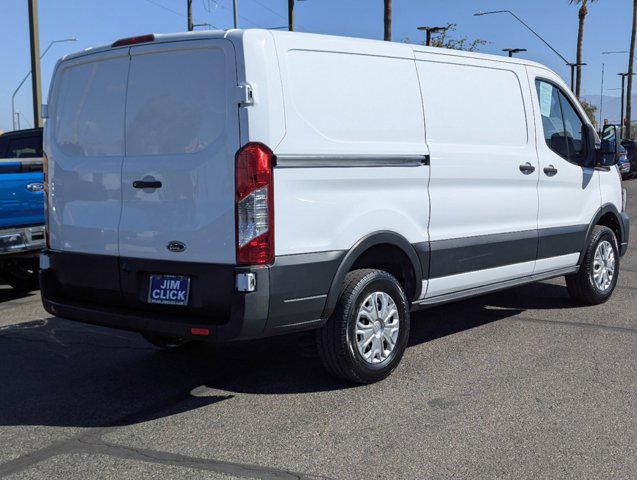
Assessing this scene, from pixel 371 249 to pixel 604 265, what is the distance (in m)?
3.49

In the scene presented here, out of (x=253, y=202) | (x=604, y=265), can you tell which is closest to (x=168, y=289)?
(x=253, y=202)

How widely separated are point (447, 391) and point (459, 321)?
6.85 feet

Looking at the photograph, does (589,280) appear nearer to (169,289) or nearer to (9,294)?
(169,289)

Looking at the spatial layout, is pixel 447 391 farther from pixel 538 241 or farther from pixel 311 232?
pixel 538 241

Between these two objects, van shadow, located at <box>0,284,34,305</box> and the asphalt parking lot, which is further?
van shadow, located at <box>0,284,34,305</box>

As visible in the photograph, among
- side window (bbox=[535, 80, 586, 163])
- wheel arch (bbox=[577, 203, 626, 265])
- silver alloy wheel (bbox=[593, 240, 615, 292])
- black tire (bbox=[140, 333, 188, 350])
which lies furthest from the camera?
silver alloy wheel (bbox=[593, 240, 615, 292])

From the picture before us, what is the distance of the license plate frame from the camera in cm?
473

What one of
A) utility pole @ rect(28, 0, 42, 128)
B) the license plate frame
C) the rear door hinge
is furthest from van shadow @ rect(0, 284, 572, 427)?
utility pole @ rect(28, 0, 42, 128)

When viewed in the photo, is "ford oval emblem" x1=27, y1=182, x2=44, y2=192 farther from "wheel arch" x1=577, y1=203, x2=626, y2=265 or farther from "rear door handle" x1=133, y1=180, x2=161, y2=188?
"wheel arch" x1=577, y1=203, x2=626, y2=265

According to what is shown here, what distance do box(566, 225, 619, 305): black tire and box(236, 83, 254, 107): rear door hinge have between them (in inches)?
169

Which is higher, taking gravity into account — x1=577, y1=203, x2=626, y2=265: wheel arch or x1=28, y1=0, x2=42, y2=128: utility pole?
x1=28, y1=0, x2=42, y2=128: utility pole

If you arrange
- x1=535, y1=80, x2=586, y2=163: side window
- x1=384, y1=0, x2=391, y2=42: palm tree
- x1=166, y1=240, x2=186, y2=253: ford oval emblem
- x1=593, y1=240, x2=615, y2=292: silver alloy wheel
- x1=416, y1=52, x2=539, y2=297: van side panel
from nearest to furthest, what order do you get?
x1=166, y1=240, x2=186, y2=253: ford oval emblem → x1=416, y1=52, x2=539, y2=297: van side panel → x1=535, y1=80, x2=586, y2=163: side window → x1=593, y1=240, x2=615, y2=292: silver alloy wheel → x1=384, y1=0, x2=391, y2=42: palm tree

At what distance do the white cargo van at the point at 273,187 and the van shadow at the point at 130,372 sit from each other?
1.61ft

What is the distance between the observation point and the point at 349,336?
5051 millimetres
